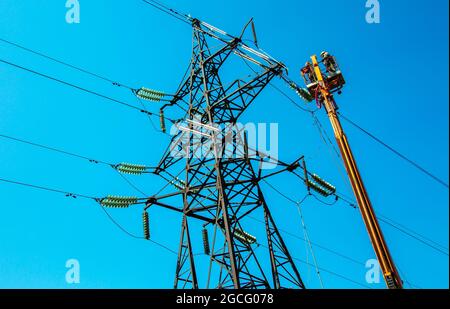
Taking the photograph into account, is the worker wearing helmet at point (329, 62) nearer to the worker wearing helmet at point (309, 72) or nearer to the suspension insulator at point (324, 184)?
the worker wearing helmet at point (309, 72)

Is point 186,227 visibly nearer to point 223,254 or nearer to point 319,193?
point 223,254

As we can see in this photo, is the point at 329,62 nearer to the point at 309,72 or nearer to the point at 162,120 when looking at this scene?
the point at 309,72

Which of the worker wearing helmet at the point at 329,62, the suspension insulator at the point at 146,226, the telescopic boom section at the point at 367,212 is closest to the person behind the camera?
the telescopic boom section at the point at 367,212

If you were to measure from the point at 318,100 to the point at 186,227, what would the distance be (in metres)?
7.74

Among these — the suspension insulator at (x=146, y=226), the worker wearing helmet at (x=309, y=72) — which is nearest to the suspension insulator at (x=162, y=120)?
the suspension insulator at (x=146, y=226)

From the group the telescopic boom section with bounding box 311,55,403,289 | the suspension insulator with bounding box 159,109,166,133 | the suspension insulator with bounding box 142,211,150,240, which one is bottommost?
the telescopic boom section with bounding box 311,55,403,289

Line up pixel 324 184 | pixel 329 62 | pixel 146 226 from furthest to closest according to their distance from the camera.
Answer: pixel 324 184
pixel 146 226
pixel 329 62

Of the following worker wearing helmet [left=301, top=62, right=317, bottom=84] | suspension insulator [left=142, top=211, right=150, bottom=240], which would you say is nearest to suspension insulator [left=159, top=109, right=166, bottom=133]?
suspension insulator [left=142, top=211, right=150, bottom=240]

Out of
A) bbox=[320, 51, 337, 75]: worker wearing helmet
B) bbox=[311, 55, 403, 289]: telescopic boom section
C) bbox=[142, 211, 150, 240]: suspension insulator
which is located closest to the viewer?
bbox=[311, 55, 403, 289]: telescopic boom section


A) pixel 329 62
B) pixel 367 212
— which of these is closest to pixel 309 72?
pixel 329 62

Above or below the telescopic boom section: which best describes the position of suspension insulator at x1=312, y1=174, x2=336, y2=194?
above

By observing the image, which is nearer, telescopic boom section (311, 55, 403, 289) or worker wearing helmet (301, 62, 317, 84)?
telescopic boom section (311, 55, 403, 289)

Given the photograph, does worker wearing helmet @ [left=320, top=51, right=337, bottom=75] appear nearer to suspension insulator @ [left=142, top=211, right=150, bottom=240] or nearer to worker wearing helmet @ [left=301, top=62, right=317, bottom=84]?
worker wearing helmet @ [left=301, top=62, right=317, bottom=84]

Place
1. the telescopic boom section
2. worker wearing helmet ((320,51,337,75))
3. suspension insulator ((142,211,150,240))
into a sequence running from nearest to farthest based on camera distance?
the telescopic boom section, worker wearing helmet ((320,51,337,75)), suspension insulator ((142,211,150,240))
